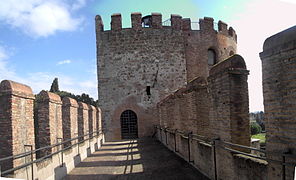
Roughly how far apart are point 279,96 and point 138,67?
15123 millimetres

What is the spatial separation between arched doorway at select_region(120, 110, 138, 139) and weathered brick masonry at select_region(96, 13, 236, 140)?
1.27 ft

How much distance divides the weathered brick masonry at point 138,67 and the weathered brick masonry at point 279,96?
14.6 metres

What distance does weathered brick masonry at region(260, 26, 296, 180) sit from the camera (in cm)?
330

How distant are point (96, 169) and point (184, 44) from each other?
43.9ft

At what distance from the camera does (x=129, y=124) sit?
717 inches

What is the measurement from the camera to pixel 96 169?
8344 millimetres

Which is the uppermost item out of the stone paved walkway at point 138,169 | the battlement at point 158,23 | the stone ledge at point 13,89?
the battlement at point 158,23

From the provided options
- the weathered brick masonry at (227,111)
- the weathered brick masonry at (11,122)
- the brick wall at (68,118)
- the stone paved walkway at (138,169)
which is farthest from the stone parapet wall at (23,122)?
the weathered brick masonry at (227,111)

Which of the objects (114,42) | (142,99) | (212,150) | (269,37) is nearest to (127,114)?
(142,99)

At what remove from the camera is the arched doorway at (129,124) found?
715 inches

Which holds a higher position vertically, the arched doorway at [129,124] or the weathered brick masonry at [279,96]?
the weathered brick masonry at [279,96]

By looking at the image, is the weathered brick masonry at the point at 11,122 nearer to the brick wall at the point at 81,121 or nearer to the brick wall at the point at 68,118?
the brick wall at the point at 68,118

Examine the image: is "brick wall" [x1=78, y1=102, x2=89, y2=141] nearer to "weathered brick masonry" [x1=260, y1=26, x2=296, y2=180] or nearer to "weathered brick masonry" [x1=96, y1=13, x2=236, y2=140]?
"weathered brick masonry" [x1=96, y1=13, x2=236, y2=140]

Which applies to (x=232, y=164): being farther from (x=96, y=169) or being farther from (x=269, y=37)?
(x=96, y=169)
